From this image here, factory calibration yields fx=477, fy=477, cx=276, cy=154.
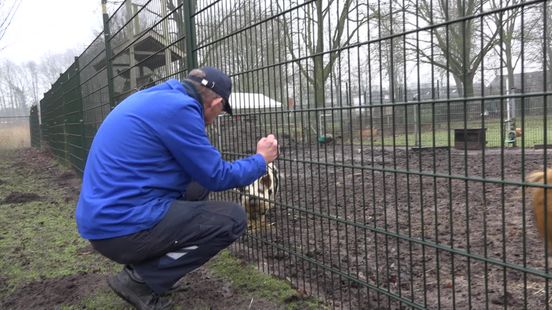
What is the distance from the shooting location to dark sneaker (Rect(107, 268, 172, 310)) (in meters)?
3.12

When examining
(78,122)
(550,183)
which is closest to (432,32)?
(550,183)

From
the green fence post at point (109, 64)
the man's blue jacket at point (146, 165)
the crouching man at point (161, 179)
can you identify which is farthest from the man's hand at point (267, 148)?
the green fence post at point (109, 64)

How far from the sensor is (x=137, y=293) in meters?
3.13

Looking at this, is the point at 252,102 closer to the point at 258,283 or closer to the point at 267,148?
the point at 267,148

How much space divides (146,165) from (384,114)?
4.94 ft

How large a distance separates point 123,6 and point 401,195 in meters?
5.11

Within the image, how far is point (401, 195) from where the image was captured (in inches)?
297

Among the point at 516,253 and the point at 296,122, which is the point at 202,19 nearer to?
the point at 296,122

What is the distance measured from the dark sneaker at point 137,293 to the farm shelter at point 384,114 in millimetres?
1124

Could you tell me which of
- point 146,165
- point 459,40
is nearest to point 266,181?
point 146,165

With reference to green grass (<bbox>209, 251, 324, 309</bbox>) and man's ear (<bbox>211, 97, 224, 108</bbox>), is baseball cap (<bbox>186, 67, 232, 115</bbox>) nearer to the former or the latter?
man's ear (<bbox>211, 97, 224, 108</bbox>)

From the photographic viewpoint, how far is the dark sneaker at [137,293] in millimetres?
3121

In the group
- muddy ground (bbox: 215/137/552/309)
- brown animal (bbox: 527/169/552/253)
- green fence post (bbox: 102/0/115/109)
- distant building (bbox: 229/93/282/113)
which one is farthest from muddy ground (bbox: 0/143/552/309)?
green fence post (bbox: 102/0/115/109)

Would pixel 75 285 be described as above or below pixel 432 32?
below
